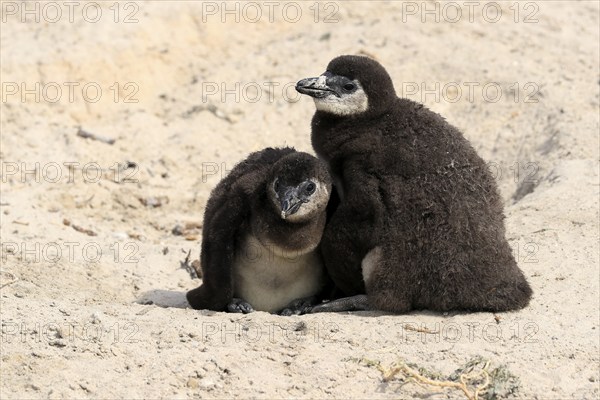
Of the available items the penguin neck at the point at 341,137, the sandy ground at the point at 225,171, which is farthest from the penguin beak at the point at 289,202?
the sandy ground at the point at 225,171

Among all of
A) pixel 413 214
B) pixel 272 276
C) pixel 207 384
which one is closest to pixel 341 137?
pixel 413 214

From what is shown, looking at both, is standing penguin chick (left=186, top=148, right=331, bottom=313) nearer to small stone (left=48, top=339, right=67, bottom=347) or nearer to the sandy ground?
the sandy ground

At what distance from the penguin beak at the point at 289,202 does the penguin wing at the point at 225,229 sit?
385mm

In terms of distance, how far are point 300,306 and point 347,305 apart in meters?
0.53

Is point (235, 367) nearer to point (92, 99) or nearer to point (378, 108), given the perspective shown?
point (378, 108)

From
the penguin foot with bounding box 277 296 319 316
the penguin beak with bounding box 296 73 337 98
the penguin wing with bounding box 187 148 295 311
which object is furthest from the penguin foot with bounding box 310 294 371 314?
the penguin beak with bounding box 296 73 337 98

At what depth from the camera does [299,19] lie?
48.8 feet

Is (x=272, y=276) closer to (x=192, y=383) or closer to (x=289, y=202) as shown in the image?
(x=289, y=202)

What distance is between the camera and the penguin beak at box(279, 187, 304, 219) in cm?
778

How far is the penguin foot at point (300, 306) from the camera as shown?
28.0 feet

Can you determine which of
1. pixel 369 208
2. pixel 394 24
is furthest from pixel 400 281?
pixel 394 24

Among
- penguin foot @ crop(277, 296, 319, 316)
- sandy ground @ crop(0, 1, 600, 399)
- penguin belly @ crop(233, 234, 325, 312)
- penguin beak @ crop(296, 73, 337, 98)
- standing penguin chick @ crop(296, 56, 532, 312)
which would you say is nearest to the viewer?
sandy ground @ crop(0, 1, 600, 399)

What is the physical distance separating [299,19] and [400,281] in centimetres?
774

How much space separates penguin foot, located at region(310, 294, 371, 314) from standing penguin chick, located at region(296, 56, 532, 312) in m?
0.02
